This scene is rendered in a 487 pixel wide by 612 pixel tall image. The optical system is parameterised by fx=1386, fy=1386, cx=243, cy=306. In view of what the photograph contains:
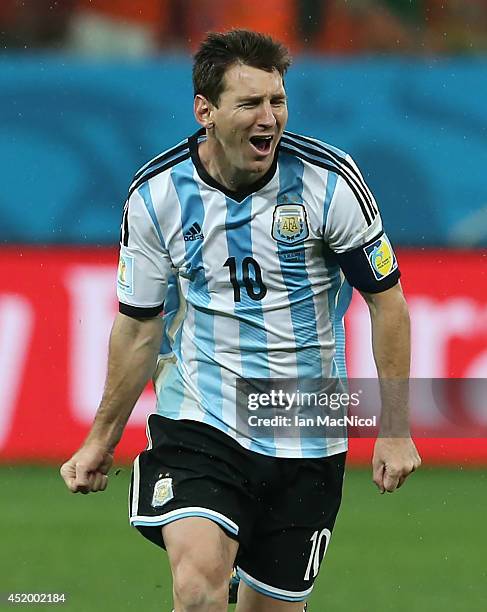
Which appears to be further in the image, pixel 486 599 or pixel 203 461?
pixel 486 599

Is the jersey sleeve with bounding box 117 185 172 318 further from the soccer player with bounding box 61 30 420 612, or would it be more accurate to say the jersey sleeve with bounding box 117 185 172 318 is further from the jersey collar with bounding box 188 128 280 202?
the jersey collar with bounding box 188 128 280 202

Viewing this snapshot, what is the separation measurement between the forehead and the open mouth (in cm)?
13

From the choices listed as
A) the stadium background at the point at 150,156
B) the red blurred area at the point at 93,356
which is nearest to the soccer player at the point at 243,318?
the stadium background at the point at 150,156

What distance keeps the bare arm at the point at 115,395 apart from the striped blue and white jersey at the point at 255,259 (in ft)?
0.33

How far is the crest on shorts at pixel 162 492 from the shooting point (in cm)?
405

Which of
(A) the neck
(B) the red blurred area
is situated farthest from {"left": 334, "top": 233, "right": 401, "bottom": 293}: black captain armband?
(B) the red blurred area

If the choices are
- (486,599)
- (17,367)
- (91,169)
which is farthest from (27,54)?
(486,599)

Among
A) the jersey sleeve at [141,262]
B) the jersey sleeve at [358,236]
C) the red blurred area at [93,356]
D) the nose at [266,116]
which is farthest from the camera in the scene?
the red blurred area at [93,356]

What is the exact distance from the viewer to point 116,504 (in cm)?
758

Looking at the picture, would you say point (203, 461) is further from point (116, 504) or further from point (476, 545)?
point (116, 504)

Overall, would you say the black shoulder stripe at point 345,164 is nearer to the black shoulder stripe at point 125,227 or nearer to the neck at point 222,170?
the neck at point 222,170

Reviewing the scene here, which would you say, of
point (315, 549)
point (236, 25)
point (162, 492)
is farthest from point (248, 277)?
point (236, 25)

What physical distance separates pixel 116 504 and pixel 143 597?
1873 millimetres

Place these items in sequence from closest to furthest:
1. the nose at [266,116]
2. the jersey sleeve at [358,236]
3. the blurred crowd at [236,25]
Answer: the nose at [266,116] < the jersey sleeve at [358,236] < the blurred crowd at [236,25]
